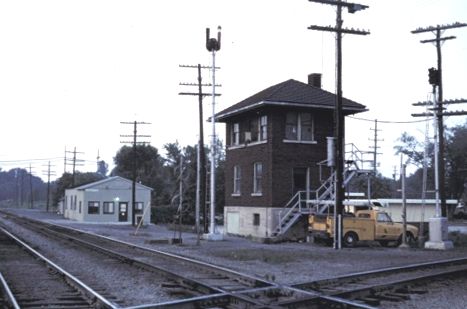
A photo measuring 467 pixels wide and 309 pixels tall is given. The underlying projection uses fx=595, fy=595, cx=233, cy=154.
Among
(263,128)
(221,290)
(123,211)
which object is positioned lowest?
(221,290)

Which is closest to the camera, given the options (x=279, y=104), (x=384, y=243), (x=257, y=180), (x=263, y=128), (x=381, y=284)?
(x=381, y=284)

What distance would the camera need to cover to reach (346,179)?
29422 mm

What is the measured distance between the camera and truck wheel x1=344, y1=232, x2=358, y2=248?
26188 mm

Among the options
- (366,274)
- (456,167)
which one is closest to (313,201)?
(366,274)

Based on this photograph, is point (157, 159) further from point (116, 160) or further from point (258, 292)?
point (258, 292)

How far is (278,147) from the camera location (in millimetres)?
31312

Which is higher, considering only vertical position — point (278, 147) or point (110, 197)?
point (278, 147)

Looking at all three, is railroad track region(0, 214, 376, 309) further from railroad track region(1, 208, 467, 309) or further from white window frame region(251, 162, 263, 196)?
white window frame region(251, 162, 263, 196)

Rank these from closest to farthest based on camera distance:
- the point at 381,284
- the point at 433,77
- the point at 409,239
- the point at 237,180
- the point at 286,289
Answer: the point at 286,289 → the point at 381,284 → the point at 433,77 → the point at 409,239 → the point at 237,180

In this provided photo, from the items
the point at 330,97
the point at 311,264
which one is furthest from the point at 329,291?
the point at 330,97

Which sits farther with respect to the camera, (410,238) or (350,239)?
(410,238)

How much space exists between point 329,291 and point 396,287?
59.1 inches

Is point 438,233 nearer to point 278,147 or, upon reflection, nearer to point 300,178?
point 300,178

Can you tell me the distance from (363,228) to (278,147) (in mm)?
6991
